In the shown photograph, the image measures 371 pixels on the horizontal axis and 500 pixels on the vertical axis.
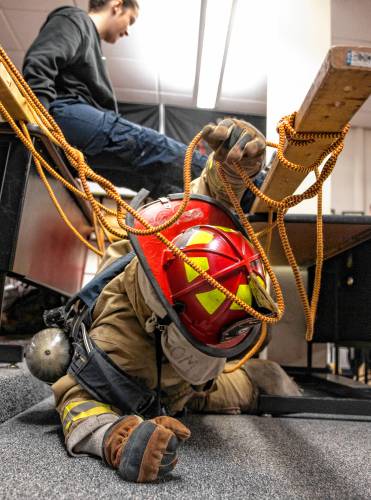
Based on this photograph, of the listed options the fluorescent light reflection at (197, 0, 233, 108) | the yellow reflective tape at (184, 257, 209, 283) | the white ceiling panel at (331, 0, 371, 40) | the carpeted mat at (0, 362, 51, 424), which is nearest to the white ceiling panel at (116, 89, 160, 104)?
the fluorescent light reflection at (197, 0, 233, 108)

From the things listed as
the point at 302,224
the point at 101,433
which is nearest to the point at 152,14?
the point at 302,224

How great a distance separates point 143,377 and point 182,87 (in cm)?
328

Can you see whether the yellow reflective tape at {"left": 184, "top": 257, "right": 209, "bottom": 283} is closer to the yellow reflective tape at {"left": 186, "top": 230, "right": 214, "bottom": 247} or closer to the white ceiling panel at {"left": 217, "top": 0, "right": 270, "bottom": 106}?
the yellow reflective tape at {"left": 186, "top": 230, "right": 214, "bottom": 247}

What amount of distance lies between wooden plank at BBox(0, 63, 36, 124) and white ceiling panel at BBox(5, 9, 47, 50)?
2.48m

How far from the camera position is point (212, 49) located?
9.91 ft

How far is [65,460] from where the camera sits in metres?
0.69

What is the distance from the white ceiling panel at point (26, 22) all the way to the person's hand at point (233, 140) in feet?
9.58

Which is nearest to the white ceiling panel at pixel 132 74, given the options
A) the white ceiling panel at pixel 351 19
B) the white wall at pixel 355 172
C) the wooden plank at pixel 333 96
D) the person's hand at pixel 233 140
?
the white ceiling panel at pixel 351 19

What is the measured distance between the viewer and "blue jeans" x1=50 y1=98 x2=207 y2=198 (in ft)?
4.66

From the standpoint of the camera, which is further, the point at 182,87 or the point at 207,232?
the point at 182,87

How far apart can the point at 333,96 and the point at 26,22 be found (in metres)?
3.24

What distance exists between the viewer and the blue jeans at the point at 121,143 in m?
1.42

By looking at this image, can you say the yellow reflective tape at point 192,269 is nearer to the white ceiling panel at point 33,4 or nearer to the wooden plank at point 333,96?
the wooden plank at point 333,96

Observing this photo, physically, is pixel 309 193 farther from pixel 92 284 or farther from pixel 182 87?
pixel 182 87
